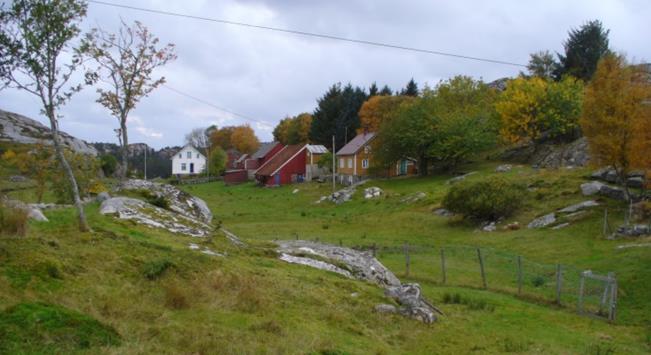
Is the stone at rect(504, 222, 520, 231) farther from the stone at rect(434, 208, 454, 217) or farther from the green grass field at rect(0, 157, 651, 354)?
the green grass field at rect(0, 157, 651, 354)

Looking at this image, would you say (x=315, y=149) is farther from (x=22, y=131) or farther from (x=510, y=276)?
(x=510, y=276)

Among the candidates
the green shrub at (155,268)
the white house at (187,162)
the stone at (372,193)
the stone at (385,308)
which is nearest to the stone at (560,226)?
A: the stone at (372,193)

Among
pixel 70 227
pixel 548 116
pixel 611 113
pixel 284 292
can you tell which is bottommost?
pixel 284 292

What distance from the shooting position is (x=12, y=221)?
1027 cm

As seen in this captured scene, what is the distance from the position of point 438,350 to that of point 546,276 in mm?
13466

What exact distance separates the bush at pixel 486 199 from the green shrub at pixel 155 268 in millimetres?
27416

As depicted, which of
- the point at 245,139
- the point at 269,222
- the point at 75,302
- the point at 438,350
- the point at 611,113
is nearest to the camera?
the point at 75,302

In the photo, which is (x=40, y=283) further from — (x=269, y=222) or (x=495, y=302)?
(x=269, y=222)

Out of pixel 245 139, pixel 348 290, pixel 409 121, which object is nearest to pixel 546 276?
pixel 348 290

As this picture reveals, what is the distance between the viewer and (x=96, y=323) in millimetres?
6770

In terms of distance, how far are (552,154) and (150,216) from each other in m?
46.1

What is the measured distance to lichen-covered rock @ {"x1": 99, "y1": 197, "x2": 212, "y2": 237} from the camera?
54.3ft

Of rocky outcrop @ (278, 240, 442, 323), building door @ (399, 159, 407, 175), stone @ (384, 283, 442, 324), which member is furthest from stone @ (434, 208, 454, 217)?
building door @ (399, 159, 407, 175)

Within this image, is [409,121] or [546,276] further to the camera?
[409,121]
